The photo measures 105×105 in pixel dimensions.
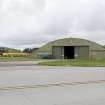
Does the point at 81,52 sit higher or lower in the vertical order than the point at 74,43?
lower

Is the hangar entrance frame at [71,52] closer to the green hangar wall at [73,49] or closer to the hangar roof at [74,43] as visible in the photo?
the green hangar wall at [73,49]

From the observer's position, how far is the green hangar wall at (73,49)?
79.8m

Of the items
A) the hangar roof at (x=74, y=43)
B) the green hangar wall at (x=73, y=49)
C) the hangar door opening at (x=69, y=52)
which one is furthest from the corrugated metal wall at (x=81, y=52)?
the hangar door opening at (x=69, y=52)

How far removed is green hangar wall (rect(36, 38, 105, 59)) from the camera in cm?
7984

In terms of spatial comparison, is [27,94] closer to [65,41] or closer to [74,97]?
[74,97]

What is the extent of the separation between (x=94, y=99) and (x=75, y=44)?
7220 centimetres

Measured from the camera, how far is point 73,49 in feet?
273

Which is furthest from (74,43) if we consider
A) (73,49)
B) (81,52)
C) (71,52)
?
(71,52)

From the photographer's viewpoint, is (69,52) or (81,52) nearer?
(81,52)

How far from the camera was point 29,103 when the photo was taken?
29.1 feet

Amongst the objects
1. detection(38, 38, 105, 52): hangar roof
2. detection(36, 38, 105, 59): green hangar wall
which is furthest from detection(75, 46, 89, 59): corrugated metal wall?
detection(38, 38, 105, 52): hangar roof

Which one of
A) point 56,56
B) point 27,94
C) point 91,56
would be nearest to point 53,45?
point 56,56

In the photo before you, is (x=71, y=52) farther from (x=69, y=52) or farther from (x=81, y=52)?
(x=81, y=52)

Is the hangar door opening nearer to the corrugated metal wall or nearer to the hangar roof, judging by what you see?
the corrugated metal wall
